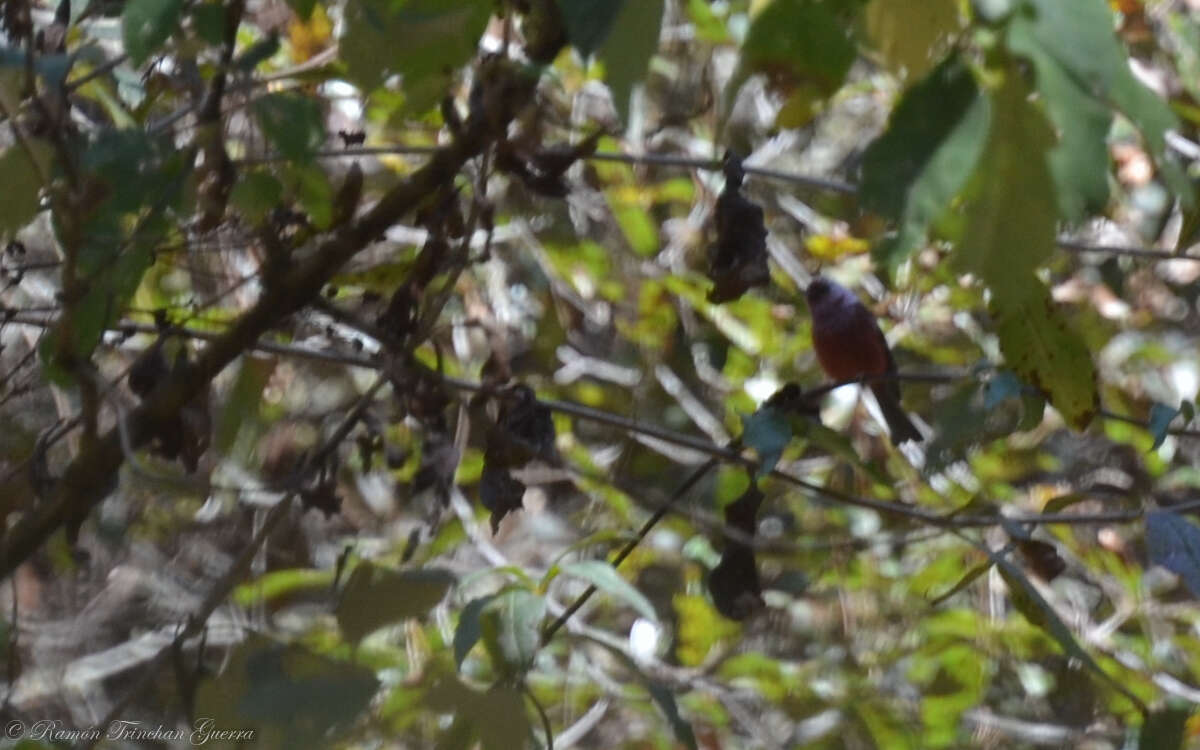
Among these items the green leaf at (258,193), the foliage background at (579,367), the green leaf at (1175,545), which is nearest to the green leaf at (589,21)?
the foliage background at (579,367)

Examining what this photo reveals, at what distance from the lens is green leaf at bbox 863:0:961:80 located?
60cm

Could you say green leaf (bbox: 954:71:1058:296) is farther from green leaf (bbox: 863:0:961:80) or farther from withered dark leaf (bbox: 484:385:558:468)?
withered dark leaf (bbox: 484:385:558:468)

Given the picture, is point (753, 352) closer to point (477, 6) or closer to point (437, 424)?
point (437, 424)

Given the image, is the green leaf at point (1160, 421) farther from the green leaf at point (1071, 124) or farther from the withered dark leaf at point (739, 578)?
the green leaf at point (1071, 124)

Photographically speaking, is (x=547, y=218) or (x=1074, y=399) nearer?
(x=1074, y=399)

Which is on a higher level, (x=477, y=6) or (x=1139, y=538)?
(x=477, y=6)

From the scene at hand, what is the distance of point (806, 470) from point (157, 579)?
1.27 meters

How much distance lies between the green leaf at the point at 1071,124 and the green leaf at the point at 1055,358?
1.56 feet

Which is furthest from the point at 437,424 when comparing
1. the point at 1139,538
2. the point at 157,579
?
the point at 1139,538

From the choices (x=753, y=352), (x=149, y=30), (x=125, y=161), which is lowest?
(x=753, y=352)

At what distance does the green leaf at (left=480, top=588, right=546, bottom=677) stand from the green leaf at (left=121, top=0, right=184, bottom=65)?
437mm

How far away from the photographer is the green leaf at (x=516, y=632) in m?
0.87

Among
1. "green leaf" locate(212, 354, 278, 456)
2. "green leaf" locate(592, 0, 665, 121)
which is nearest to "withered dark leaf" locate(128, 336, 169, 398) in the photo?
"green leaf" locate(212, 354, 278, 456)

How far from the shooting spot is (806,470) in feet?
7.48
